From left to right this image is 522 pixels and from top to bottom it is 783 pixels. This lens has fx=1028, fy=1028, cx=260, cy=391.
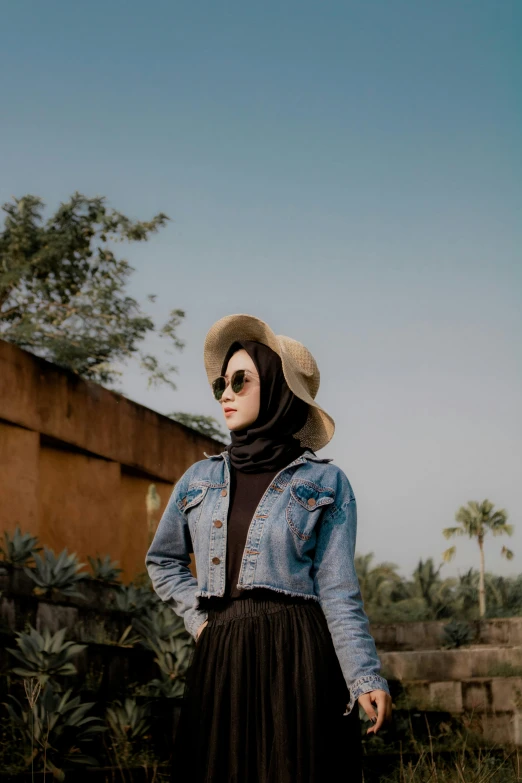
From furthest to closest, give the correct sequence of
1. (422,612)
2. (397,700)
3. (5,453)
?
1. (422,612)
2. (397,700)
3. (5,453)

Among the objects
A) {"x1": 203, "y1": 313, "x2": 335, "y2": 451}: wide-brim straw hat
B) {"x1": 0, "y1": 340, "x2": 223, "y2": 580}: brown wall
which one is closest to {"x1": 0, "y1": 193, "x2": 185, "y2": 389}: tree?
{"x1": 0, "y1": 340, "x2": 223, "y2": 580}: brown wall

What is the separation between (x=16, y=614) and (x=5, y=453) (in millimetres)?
2488

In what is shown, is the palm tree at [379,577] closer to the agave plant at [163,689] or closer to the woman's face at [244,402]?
the agave plant at [163,689]

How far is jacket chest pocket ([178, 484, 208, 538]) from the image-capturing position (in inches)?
120

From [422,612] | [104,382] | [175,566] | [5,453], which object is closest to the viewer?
[175,566]

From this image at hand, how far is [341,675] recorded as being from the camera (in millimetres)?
2814

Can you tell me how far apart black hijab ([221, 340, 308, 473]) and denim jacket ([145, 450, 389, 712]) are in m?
0.04

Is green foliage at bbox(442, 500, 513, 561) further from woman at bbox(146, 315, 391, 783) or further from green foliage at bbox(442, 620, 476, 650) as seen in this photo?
woman at bbox(146, 315, 391, 783)

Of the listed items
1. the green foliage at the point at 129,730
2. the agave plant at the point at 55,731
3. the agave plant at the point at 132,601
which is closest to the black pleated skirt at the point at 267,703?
the agave plant at the point at 55,731

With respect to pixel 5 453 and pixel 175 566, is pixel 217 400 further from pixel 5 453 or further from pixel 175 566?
pixel 5 453

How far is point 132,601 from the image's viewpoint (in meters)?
8.44

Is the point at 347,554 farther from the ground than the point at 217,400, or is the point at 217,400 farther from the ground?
the point at 217,400

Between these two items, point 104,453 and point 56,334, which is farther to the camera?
point 56,334

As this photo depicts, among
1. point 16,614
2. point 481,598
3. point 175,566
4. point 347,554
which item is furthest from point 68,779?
point 481,598
